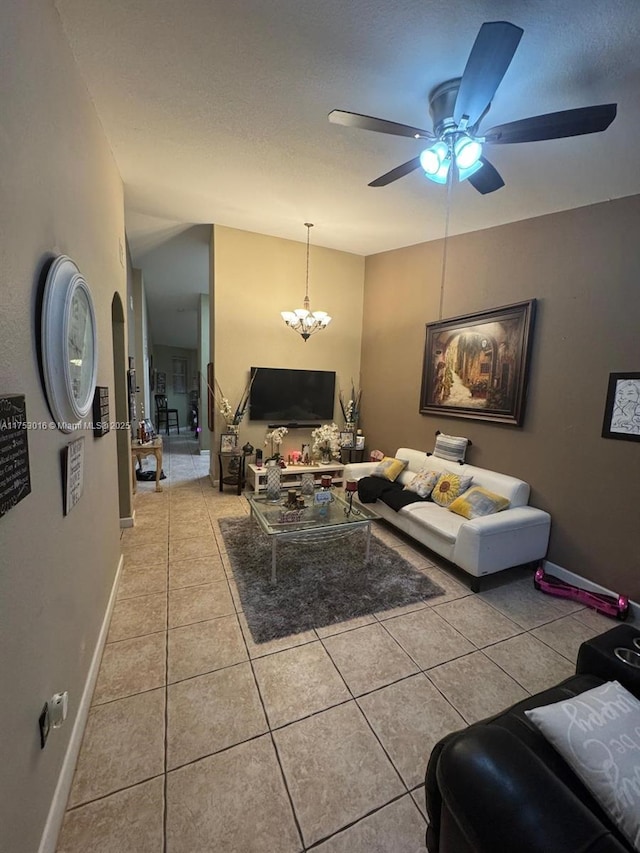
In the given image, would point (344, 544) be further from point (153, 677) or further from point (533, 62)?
point (533, 62)

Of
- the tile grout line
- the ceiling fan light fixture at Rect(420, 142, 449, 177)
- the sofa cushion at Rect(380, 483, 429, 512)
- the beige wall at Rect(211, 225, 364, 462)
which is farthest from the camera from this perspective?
the beige wall at Rect(211, 225, 364, 462)

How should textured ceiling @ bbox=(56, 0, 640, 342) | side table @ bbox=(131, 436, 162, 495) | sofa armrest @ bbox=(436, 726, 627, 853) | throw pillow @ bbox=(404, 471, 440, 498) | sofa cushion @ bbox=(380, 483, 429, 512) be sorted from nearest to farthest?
sofa armrest @ bbox=(436, 726, 627, 853), textured ceiling @ bbox=(56, 0, 640, 342), sofa cushion @ bbox=(380, 483, 429, 512), throw pillow @ bbox=(404, 471, 440, 498), side table @ bbox=(131, 436, 162, 495)

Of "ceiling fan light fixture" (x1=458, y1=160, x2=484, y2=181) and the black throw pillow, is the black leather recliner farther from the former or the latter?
the black throw pillow

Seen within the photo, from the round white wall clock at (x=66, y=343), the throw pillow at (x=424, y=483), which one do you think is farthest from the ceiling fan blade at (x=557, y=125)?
the throw pillow at (x=424, y=483)

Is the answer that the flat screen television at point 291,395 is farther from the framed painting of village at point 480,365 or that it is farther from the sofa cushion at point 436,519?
the sofa cushion at point 436,519

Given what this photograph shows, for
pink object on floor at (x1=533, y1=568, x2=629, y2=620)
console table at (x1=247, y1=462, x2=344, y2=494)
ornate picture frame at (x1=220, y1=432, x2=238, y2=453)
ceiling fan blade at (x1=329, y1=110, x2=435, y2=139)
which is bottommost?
pink object on floor at (x1=533, y1=568, x2=629, y2=620)

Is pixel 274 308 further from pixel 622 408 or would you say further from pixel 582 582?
pixel 582 582

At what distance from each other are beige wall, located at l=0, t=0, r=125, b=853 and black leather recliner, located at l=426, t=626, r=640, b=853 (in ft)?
3.59

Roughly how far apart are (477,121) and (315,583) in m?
2.98

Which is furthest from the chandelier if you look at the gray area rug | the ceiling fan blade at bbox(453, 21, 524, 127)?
the ceiling fan blade at bbox(453, 21, 524, 127)

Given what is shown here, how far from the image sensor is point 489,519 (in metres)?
2.71

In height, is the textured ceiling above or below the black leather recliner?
above

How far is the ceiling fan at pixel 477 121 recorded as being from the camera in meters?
1.32

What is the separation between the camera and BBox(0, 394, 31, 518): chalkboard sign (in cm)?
86
